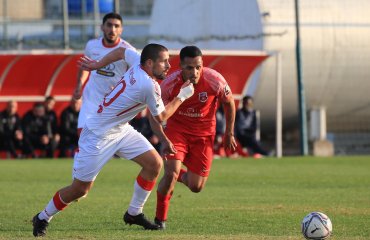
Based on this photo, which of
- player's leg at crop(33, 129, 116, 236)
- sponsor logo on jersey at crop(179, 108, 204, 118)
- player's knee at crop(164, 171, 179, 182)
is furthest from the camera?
sponsor logo on jersey at crop(179, 108, 204, 118)

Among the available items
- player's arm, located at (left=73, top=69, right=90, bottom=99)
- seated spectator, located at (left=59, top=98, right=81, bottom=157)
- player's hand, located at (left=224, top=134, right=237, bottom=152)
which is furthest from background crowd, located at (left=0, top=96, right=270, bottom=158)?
player's hand, located at (left=224, top=134, right=237, bottom=152)

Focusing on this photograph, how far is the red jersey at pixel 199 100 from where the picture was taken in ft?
36.7

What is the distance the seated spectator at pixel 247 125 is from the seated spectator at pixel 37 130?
480cm

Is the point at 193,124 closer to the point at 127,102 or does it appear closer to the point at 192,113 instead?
the point at 192,113

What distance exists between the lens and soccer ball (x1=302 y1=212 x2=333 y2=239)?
940cm

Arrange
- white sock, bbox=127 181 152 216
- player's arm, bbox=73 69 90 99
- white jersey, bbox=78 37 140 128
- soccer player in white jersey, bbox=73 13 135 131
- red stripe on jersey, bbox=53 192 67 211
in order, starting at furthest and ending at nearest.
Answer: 1. white jersey, bbox=78 37 140 128
2. soccer player in white jersey, bbox=73 13 135 131
3. player's arm, bbox=73 69 90 99
4. white sock, bbox=127 181 152 216
5. red stripe on jersey, bbox=53 192 67 211

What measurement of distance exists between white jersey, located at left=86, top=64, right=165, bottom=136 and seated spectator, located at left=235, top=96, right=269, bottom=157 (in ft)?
53.3

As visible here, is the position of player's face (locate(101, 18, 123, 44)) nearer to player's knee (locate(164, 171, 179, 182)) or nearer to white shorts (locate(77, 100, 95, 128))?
white shorts (locate(77, 100, 95, 128))

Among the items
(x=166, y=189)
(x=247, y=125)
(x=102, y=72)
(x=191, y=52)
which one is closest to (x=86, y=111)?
(x=102, y=72)

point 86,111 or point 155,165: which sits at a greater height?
point 86,111

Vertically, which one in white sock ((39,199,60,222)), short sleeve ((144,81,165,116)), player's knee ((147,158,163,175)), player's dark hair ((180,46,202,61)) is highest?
player's dark hair ((180,46,202,61))

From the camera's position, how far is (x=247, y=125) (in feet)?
87.4

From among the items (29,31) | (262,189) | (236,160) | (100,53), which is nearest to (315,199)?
(262,189)

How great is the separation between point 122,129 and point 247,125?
16.4 metres
